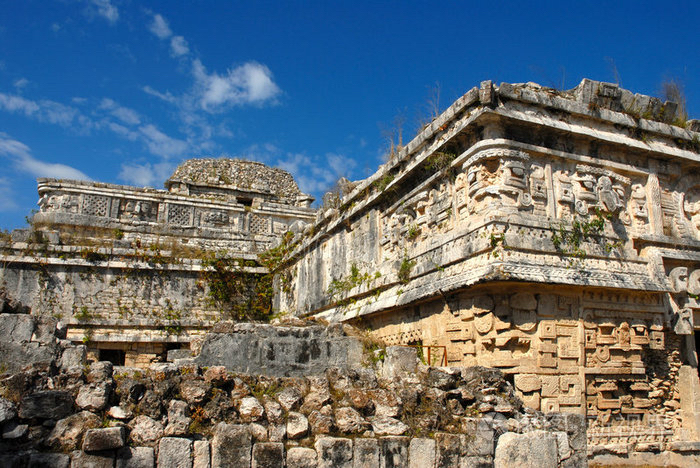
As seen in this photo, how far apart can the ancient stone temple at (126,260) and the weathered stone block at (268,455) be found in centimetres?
946

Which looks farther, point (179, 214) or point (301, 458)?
point (179, 214)

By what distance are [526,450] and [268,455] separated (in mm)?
2513

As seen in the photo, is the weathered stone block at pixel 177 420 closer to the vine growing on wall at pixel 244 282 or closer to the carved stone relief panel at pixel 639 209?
the carved stone relief panel at pixel 639 209

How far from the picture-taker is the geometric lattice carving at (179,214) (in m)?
19.7

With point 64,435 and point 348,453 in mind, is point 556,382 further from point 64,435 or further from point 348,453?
point 64,435

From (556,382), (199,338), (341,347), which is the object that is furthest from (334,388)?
(556,382)

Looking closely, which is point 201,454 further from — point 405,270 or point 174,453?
point 405,270

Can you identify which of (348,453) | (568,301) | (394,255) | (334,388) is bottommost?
(348,453)

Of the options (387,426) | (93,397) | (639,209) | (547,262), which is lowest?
(387,426)

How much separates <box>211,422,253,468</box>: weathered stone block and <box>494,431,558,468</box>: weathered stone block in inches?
94.8

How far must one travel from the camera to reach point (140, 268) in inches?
637

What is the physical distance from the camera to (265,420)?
541 centimetres

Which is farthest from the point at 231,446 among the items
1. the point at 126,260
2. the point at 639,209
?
the point at 126,260

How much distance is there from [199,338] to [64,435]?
10.5 feet
